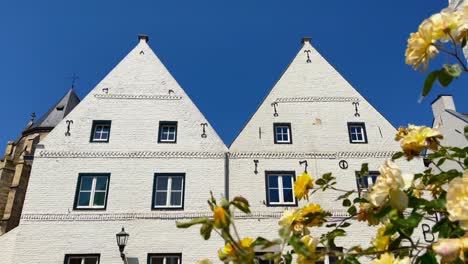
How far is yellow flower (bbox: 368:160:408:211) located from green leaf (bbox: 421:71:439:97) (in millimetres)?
409

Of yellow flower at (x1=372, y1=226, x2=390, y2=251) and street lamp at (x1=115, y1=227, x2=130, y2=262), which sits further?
street lamp at (x1=115, y1=227, x2=130, y2=262)

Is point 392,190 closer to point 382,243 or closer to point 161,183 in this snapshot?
point 382,243

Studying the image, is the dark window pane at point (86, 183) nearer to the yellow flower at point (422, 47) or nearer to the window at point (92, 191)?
the window at point (92, 191)

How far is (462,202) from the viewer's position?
1545 millimetres

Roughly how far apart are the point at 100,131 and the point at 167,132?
7.54ft

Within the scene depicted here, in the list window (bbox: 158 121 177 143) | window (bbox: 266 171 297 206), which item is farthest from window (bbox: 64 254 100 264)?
window (bbox: 266 171 297 206)

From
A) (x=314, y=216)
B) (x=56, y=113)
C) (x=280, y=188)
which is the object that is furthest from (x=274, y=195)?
(x=56, y=113)

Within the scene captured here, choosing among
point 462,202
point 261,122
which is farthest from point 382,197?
point 261,122

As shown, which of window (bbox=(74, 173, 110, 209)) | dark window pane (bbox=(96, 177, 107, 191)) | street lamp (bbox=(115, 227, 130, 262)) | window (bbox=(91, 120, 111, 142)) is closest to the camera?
street lamp (bbox=(115, 227, 130, 262))

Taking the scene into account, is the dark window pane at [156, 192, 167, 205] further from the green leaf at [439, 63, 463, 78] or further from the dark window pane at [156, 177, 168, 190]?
the green leaf at [439, 63, 463, 78]

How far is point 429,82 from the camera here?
6.17ft

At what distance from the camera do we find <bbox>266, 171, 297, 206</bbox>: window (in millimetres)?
12328

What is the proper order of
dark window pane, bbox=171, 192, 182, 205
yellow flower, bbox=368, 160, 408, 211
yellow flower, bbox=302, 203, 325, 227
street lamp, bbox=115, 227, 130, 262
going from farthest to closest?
dark window pane, bbox=171, 192, 182, 205, street lamp, bbox=115, 227, 130, 262, yellow flower, bbox=302, 203, 325, 227, yellow flower, bbox=368, 160, 408, 211

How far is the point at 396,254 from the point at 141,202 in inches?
414
